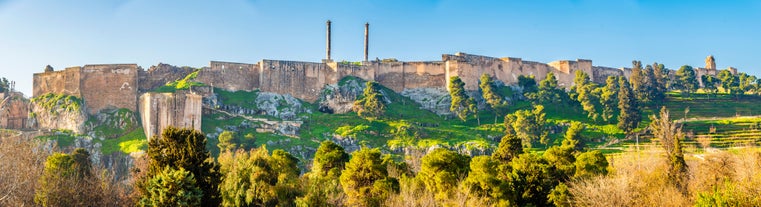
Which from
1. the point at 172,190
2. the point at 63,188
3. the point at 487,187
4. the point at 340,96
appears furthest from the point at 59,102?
the point at 487,187

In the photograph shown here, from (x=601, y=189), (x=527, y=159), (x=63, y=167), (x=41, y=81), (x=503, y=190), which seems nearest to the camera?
(x=601, y=189)

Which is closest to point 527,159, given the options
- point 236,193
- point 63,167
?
point 236,193

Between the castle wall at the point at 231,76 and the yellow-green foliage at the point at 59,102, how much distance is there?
491 inches

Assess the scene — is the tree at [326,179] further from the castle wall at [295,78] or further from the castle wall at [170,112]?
the castle wall at [295,78]

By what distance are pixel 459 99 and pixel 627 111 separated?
57.4 ft

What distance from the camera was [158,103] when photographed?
63.5 meters

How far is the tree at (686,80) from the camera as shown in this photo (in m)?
96.8

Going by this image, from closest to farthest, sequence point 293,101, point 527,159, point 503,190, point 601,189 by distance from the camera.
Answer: point 601,189, point 503,190, point 527,159, point 293,101

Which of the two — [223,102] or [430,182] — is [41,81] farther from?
[430,182]

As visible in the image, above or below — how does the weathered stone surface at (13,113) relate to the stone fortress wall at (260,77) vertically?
below

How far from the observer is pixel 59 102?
6719 centimetres

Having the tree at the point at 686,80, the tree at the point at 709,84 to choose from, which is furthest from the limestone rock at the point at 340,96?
the tree at the point at 709,84

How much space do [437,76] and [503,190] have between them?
4961cm

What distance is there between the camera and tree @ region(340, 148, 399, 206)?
35719 millimetres
